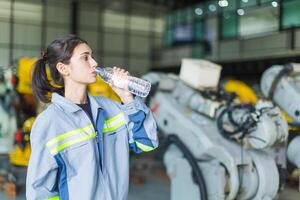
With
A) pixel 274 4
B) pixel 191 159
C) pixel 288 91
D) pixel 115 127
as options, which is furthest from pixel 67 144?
pixel 288 91

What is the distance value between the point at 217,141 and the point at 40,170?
330 cm

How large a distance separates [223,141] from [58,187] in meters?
3.26

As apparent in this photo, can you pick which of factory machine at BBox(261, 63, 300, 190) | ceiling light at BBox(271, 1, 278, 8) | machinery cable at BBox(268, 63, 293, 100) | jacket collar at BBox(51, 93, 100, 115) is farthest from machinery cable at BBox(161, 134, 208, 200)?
jacket collar at BBox(51, 93, 100, 115)

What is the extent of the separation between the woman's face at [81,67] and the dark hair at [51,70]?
3 cm

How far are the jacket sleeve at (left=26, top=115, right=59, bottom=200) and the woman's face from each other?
268 millimetres

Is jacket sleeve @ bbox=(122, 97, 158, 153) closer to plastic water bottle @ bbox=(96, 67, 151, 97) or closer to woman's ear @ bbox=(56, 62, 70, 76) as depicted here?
plastic water bottle @ bbox=(96, 67, 151, 97)

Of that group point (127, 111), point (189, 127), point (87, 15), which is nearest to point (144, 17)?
point (87, 15)

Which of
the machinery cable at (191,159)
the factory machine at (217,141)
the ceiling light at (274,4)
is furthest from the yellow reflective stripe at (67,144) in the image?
the ceiling light at (274,4)

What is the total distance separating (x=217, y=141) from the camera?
15.6ft

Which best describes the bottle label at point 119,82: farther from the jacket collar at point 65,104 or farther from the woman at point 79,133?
the jacket collar at point 65,104

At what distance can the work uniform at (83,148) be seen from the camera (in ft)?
5.53

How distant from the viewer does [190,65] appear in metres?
5.43

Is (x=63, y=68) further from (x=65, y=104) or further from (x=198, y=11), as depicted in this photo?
(x=198, y=11)

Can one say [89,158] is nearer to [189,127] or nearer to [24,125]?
[189,127]
